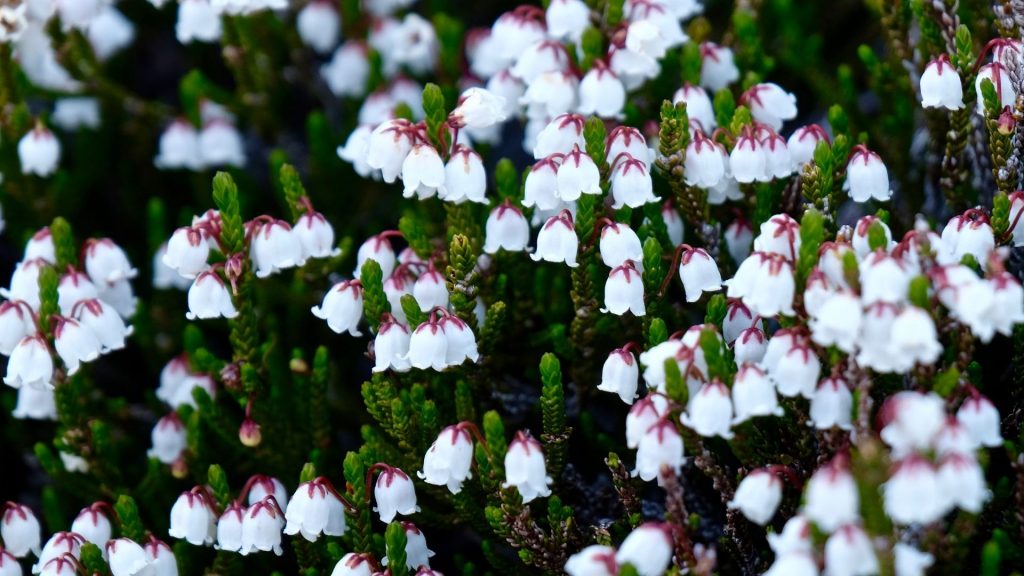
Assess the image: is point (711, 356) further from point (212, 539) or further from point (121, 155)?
point (121, 155)

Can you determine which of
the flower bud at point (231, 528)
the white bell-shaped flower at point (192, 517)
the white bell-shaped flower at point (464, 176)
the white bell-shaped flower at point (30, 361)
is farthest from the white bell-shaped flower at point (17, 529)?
the white bell-shaped flower at point (464, 176)

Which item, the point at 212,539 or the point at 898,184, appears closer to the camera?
the point at 212,539

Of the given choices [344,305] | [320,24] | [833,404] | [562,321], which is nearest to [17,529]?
[344,305]

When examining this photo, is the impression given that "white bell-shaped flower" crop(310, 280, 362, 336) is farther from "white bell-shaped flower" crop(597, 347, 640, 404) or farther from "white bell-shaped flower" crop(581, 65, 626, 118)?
"white bell-shaped flower" crop(581, 65, 626, 118)

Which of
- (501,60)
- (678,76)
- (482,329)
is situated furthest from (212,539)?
(678,76)

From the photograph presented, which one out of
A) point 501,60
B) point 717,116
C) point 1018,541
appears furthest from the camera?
point 501,60

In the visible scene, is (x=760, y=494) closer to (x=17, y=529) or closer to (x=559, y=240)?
(x=559, y=240)
